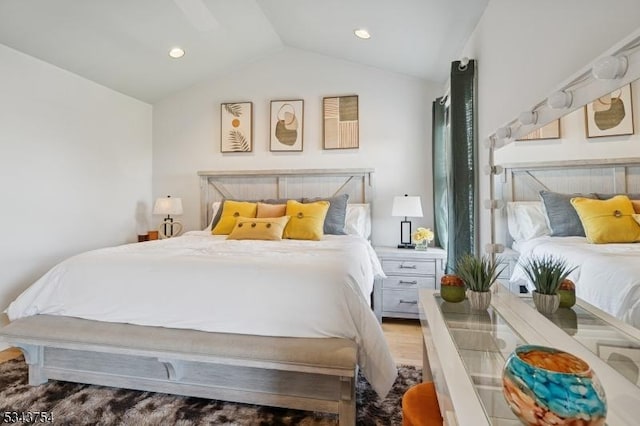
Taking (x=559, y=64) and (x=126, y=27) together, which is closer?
(x=559, y=64)

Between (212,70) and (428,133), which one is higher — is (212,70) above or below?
above

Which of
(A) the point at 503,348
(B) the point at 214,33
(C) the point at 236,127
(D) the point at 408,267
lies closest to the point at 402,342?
(D) the point at 408,267

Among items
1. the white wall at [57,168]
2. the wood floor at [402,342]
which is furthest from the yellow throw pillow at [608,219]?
the white wall at [57,168]

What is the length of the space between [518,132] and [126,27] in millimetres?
3220

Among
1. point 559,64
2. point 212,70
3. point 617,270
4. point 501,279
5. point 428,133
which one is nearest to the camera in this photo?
point 617,270

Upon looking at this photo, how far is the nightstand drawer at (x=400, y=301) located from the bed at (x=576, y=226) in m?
1.75

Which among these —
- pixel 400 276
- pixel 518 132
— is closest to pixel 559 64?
pixel 518 132

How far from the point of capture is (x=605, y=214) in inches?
34.5

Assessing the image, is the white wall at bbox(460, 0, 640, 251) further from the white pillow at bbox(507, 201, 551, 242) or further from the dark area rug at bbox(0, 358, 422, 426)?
the dark area rug at bbox(0, 358, 422, 426)

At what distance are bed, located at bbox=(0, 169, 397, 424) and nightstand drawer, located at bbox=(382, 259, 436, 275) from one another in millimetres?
1198

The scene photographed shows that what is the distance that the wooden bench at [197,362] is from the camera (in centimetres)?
155

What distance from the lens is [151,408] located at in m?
1.80

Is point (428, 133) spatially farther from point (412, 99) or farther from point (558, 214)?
point (558, 214)

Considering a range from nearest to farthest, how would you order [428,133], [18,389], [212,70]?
1. [18,389]
2. [428,133]
3. [212,70]
